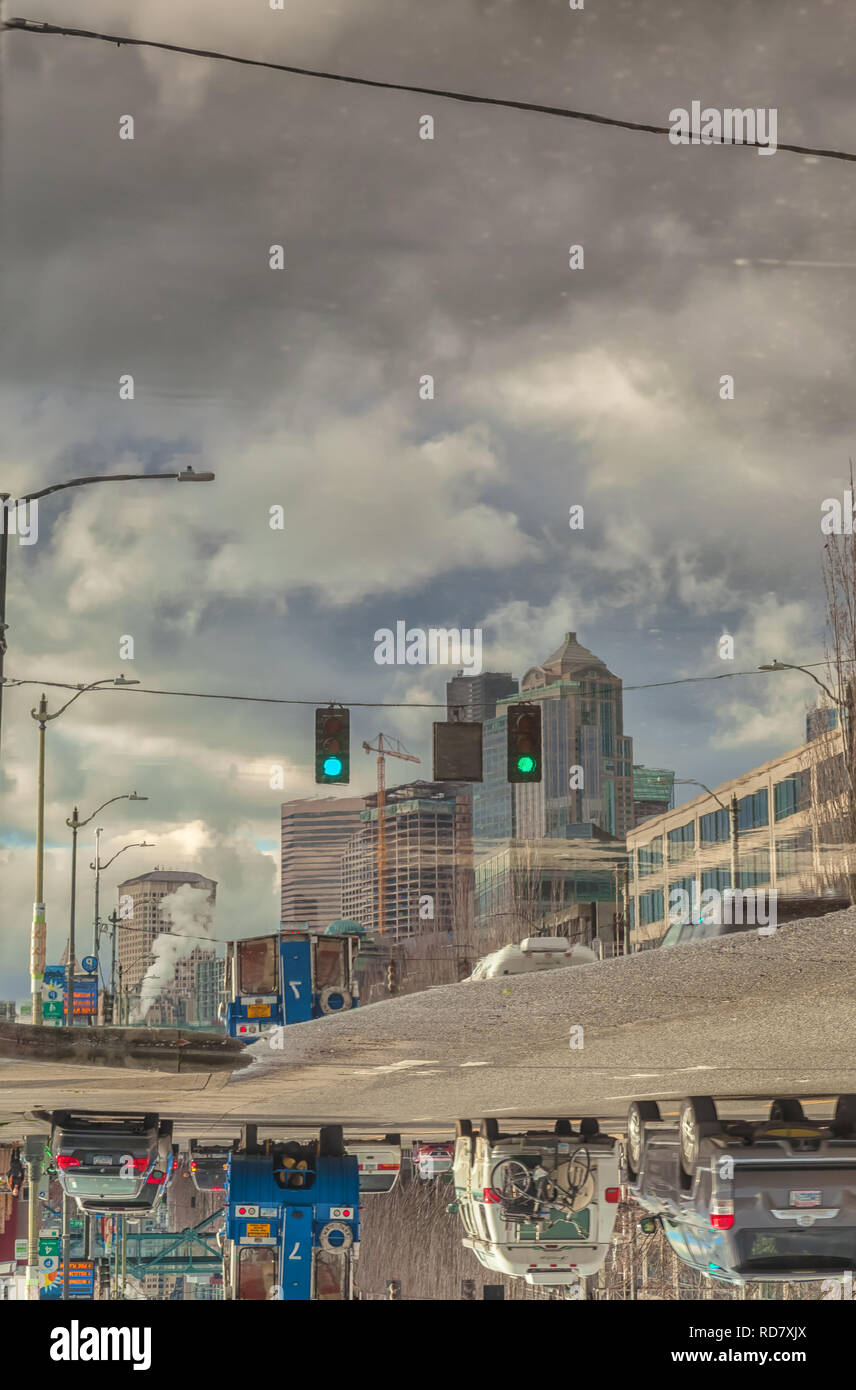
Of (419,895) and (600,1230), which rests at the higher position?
(419,895)

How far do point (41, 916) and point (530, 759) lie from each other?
18.1 metres

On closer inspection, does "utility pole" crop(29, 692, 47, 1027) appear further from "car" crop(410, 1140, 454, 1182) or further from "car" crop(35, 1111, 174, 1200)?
"car" crop(410, 1140, 454, 1182)

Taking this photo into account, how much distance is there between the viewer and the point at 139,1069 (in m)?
22.4

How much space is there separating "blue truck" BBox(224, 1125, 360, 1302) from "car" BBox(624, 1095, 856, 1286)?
43.2 ft

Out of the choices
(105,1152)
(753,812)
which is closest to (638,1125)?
(105,1152)

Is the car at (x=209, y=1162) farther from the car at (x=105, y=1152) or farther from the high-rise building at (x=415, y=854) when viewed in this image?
the high-rise building at (x=415, y=854)

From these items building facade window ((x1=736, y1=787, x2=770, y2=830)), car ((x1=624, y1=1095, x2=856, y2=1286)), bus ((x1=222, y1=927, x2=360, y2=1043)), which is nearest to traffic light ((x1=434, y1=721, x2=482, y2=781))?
bus ((x1=222, y1=927, x2=360, y2=1043))

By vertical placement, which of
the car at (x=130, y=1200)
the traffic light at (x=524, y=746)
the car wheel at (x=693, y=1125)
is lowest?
the car at (x=130, y=1200)

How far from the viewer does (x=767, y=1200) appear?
1962 centimetres

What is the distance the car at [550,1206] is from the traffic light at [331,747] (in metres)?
9.87

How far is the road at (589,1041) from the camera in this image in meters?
19.3

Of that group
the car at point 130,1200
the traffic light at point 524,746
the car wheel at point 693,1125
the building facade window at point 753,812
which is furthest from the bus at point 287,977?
the building facade window at point 753,812

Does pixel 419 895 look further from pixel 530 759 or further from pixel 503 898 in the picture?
pixel 530 759
